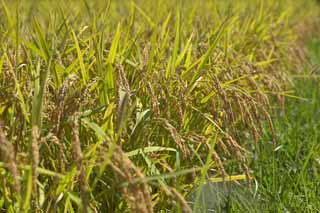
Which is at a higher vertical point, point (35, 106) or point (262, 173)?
point (35, 106)

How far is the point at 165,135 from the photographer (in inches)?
70.1

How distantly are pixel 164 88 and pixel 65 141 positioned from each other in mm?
386

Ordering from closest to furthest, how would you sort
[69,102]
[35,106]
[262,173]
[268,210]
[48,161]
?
[35,106], [69,102], [48,161], [268,210], [262,173]

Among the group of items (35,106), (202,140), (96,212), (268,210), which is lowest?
(268,210)

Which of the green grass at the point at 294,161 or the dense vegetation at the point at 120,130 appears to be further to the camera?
the green grass at the point at 294,161

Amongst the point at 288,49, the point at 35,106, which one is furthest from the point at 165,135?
the point at 288,49

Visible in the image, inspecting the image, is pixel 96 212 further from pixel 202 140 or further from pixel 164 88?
pixel 164 88

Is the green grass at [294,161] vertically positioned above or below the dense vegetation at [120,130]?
below

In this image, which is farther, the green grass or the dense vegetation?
the green grass

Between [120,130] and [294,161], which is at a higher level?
[120,130]

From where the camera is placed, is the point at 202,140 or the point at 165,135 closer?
the point at 202,140

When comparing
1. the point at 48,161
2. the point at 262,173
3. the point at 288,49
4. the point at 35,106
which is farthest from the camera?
the point at 288,49

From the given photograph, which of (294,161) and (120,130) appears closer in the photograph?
(120,130)

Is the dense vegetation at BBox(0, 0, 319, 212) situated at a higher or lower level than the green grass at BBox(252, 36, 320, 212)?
higher
